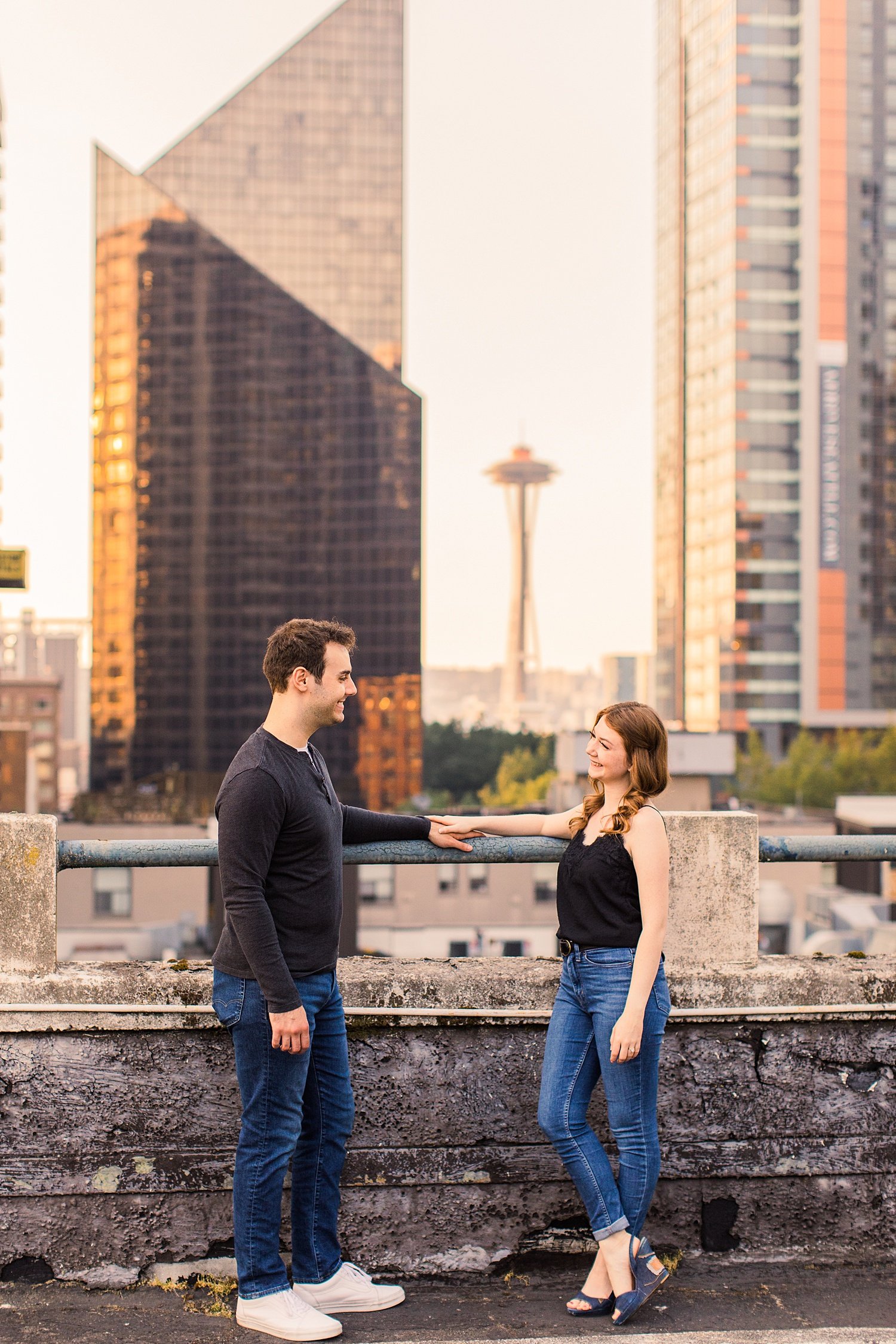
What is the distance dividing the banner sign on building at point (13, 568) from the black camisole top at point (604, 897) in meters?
2.92

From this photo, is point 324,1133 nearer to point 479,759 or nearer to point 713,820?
point 713,820

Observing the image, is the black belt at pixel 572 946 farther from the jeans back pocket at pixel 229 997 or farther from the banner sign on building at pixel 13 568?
the banner sign on building at pixel 13 568

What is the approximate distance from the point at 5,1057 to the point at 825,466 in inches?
4072

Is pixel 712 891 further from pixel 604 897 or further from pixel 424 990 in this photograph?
pixel 424 990

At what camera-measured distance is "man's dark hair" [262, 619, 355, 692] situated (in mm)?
3361

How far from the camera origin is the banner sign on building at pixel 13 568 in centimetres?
502

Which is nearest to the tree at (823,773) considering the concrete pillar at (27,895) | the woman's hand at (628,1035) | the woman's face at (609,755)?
the woman's face at (609,755)

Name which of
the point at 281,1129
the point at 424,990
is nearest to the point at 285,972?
the point at 281,1129

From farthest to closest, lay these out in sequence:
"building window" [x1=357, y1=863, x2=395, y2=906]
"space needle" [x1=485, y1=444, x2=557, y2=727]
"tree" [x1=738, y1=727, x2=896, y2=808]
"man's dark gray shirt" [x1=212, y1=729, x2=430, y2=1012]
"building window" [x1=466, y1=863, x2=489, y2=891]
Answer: "space needle" [x1=485, y1=444, x2=557, y2=727] → "tree" [x1=738, y1=727, x2=896, y2=808] → "building window" [x1=466, y1=863, x2=489, y2=891] → "building window" [x1=357, y1=863, x2=395, y2=906] → "man's dark gray shirt" [x1=212, y1=729, x2=430, y2=1012]

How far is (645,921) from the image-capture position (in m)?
3.34

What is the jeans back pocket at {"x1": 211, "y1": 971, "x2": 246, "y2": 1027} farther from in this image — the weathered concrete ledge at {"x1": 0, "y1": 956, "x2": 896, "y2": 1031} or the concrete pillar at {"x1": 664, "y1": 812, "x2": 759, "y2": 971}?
the concrete pillar at {"x1": 664, "y1": 812, "x2": 759, "y2": 971}

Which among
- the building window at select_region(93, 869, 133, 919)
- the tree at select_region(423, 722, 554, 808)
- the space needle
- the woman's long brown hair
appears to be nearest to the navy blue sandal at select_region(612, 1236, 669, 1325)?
the woman's long brown hair

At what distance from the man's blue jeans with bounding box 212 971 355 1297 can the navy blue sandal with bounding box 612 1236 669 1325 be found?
89 cm

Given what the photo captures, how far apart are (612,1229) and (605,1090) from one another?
395mm
